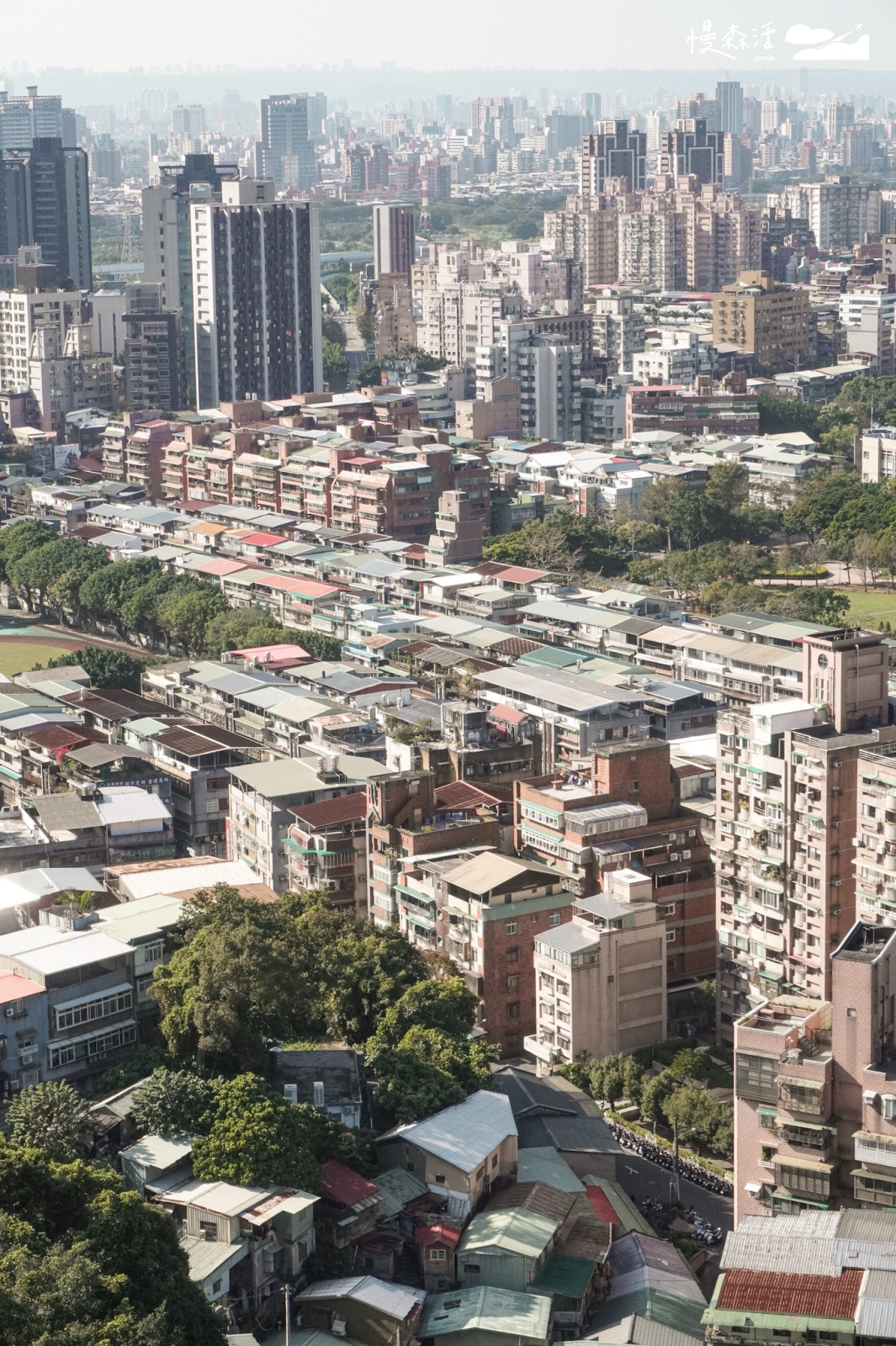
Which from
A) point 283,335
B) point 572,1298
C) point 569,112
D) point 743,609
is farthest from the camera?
point 569,112

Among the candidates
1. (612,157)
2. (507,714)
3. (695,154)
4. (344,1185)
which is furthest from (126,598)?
A: (695,154)

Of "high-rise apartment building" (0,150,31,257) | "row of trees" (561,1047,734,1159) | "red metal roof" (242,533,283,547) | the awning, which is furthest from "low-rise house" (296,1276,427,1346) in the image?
"high-rise apartment building" (0,150,31,257)

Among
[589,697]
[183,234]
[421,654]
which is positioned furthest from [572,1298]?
[183,234]

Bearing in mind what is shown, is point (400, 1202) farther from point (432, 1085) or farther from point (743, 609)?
point (743, 609)

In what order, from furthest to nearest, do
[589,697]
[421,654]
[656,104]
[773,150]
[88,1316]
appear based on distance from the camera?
[656,104], [773,150], [421,654], [589,697], [88,1316]

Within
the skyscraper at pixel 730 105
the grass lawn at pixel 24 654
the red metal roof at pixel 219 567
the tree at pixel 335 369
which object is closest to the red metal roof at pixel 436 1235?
the grass lawn at pixel 24 654

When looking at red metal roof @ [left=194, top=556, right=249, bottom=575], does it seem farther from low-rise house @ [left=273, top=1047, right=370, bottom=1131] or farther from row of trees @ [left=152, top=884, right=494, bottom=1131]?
low-rise house @ [left=273, top=1047, right=370, bottom=1131]
